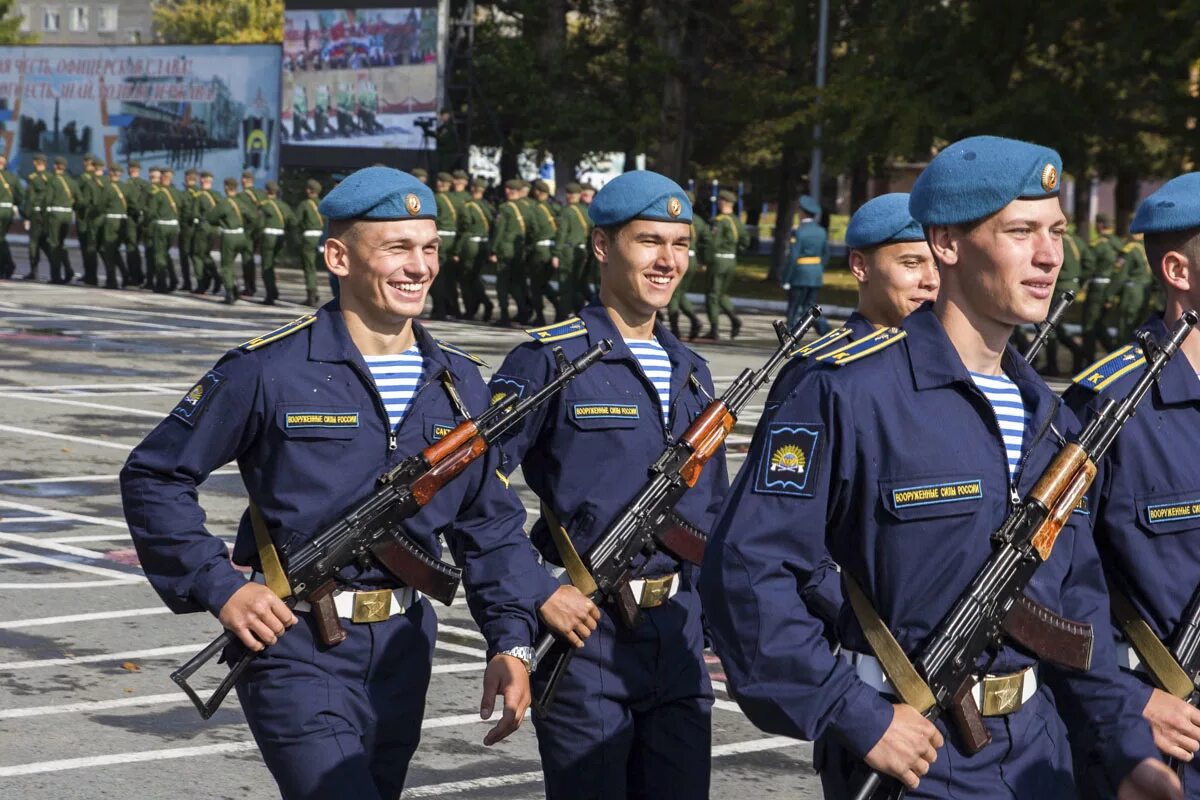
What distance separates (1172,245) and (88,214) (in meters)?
29.8

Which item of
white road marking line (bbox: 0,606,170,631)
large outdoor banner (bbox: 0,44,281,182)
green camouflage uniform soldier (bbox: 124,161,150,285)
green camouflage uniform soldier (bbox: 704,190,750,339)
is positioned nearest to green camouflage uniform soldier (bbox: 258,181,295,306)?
green camouflage uniform soldier (bbox: 124,161,150,285)

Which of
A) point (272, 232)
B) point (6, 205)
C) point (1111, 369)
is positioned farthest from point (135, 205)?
point (1111, 369)

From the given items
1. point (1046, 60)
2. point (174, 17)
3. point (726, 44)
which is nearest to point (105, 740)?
point (1046, 60)

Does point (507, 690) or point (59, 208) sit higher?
point (507, 690)

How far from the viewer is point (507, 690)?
4844mm

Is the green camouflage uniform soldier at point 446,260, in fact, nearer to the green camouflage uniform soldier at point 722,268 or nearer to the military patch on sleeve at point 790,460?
the green camouflage uniform soldier at point 722,268

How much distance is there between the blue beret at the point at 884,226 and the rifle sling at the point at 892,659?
2700mm

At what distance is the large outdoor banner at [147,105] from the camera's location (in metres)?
41.8

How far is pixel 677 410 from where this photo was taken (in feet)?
19.2

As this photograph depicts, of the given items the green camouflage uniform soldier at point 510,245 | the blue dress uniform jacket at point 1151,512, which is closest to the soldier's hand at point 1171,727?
the blue dress uniform jacket at point 1151,512

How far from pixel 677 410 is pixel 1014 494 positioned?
7.06ft

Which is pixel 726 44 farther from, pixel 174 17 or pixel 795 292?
pixel 174 17

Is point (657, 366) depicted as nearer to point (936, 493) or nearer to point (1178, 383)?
point (1178, 383)

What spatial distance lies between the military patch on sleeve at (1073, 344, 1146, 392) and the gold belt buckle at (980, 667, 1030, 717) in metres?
0.95
